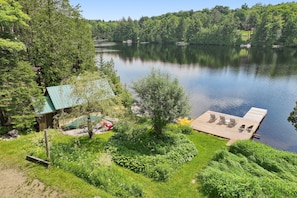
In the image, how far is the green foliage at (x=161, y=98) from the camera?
1412 cm

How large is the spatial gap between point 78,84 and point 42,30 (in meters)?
11.1

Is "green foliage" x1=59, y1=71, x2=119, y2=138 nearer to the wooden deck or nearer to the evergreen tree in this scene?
the evergreen tree

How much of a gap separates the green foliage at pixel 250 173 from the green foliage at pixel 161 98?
140 inches

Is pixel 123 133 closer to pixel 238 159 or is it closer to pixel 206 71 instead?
pixel 238 159

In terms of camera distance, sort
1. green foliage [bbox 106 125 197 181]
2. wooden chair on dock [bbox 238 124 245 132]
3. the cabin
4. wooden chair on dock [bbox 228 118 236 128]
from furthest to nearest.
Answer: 1. wooden chair on dock [bbox 228 118 236 128]
2. wooden chair on dock [bbox 238 124 245 132]
3. the cabin
4. green foliage [bbox 106 125 197 181]

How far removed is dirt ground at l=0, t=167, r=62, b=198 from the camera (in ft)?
30.4

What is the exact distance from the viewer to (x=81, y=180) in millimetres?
10133

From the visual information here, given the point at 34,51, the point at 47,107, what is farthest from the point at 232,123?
the point at 34,51

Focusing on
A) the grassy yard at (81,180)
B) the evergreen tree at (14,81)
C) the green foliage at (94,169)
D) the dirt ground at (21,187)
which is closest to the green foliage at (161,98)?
the grassy yard at (81,180)

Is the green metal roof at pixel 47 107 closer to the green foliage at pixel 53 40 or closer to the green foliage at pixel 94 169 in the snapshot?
the green foliage at pixel 94 169

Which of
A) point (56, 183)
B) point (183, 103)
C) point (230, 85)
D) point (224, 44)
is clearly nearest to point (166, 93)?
point (183, 103)

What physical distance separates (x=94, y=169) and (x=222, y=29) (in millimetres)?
96096

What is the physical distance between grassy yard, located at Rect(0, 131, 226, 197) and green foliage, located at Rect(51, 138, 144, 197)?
0.88 ft

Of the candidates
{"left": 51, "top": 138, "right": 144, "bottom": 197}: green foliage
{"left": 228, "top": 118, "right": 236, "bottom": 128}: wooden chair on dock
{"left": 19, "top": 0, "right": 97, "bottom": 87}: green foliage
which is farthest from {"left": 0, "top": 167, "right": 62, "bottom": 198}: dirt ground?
{"left": 228, "top": 118, "right": 236, "bottom": 128}: wooden chair on dock
